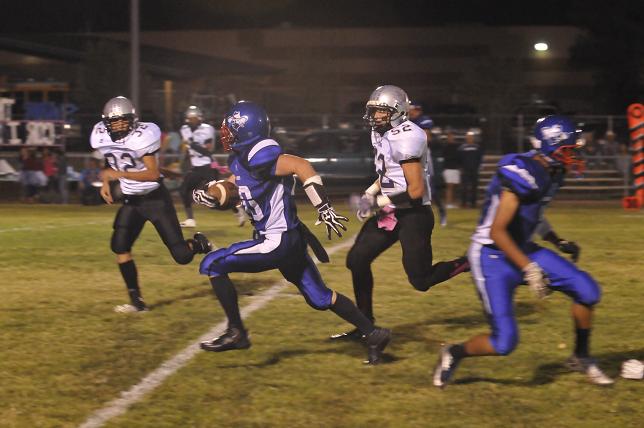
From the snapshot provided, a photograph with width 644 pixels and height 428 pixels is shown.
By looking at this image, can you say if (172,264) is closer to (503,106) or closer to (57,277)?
(57,277)

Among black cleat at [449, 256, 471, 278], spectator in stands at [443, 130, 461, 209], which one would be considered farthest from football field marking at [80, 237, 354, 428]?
spectator in stands at [443, 130, 461, 209]

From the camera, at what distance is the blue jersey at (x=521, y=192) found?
17.0 feet

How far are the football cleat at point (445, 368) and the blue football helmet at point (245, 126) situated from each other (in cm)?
176

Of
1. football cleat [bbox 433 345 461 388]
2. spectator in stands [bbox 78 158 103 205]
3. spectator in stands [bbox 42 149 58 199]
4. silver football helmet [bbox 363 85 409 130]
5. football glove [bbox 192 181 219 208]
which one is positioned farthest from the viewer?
spectator in stands [bbox 42 149 58 199]

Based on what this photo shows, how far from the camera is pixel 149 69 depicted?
3812cm

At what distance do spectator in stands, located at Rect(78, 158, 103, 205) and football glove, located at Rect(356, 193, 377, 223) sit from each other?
14872 mm

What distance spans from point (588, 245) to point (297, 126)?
Result: 15.8 meters

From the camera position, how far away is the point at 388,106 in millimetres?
6719

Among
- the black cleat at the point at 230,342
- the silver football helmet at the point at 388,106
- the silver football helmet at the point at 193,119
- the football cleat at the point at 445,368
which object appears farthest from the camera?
the silver football helmet at the point at 193,119

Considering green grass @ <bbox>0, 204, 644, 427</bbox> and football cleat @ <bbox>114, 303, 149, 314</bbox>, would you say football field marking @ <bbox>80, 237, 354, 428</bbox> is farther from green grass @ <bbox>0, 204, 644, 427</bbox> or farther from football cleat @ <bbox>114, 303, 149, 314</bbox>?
football cleat @ <bbox>114, 303, 149, 314</bbox>

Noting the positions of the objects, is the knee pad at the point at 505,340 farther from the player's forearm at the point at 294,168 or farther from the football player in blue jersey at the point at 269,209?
the player's forearm at the point at 294,168

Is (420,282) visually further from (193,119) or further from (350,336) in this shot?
(193,119)

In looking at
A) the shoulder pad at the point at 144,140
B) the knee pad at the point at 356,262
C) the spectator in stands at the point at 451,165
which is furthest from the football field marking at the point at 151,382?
the spectator in stands at the point at 451,165

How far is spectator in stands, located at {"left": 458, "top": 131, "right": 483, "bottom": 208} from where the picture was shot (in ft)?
65.6
